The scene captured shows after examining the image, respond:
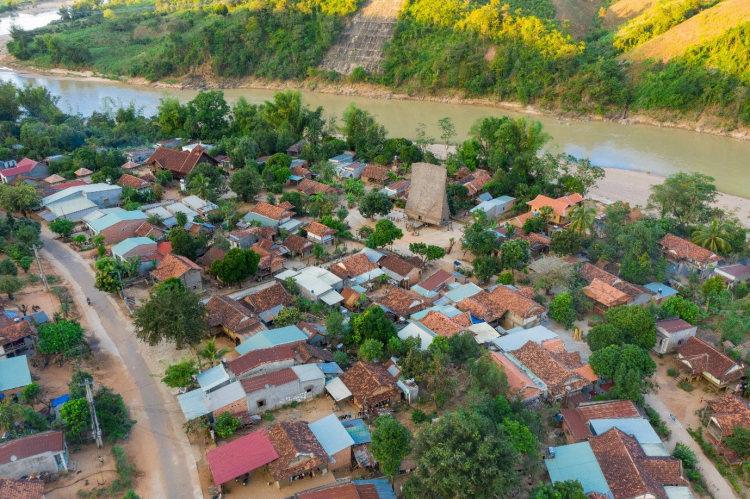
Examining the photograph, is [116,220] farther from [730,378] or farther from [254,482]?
[730,378]

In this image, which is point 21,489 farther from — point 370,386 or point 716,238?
point 716,238

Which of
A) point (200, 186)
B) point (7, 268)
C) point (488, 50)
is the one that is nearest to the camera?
point (7, 268)

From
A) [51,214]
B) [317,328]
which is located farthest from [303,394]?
[51,214]

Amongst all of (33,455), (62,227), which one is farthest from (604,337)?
(62,227)

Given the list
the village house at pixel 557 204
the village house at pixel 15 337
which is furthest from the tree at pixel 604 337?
the village house at pixel 15 337

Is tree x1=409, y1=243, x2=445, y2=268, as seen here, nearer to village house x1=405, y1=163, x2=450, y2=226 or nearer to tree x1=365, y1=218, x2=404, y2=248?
tree x1=365, y1=218, x2=404, y2=248

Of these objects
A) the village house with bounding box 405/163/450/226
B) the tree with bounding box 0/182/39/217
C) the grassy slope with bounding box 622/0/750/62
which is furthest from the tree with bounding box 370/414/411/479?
the grassy slope with bounding box 622/0/750/62
